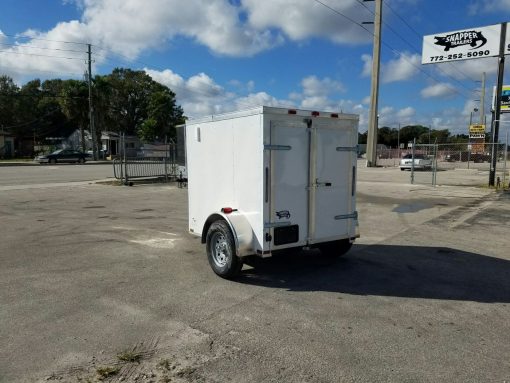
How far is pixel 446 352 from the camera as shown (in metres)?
3.71

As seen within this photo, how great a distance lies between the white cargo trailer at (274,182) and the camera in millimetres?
5406

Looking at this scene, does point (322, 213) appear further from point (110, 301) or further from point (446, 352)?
point (110, 301)

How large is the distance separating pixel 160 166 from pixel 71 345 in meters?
18.2

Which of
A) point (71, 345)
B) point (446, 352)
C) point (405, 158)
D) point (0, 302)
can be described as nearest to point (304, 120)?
point (446, 352)

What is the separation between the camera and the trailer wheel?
5.55 metres

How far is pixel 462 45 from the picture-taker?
2067 cm

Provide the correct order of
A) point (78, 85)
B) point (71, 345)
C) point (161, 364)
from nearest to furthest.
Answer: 1. point (161, 364)
2. point (71, 345)
3. point (78, 85)

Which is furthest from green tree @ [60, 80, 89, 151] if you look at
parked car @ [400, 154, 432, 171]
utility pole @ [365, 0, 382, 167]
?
parked car @ [400, 154, 432, 171]

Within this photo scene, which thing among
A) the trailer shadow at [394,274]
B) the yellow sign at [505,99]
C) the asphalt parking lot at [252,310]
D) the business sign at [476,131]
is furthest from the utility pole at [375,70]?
the trailer shadow at [394,274]

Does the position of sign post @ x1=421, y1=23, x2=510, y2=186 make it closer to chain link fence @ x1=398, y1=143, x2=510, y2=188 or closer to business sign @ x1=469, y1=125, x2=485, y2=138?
chain link fence @ x1=398, y1=143, x2=510, y2=188

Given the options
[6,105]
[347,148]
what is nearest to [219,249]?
[347,148]

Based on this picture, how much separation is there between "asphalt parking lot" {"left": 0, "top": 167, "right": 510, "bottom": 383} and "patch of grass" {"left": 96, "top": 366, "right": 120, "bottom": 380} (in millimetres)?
17

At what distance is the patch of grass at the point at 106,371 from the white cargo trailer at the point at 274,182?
231 cm

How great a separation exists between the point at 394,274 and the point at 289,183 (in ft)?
6.61
